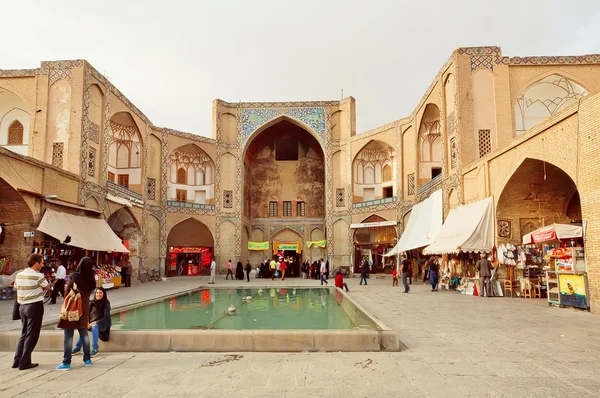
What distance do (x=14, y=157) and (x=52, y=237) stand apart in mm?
2560

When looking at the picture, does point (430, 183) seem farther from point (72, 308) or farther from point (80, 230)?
point (72, 308)

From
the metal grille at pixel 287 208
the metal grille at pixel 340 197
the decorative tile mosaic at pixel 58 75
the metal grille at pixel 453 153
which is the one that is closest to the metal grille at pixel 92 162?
the decorative tile mosaic at pixel 58 75

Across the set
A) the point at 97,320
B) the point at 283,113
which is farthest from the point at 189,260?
the point at 97,320

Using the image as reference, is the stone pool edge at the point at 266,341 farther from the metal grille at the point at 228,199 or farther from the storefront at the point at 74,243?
the metal grille at the point at 228,199

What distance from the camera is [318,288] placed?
1625cm

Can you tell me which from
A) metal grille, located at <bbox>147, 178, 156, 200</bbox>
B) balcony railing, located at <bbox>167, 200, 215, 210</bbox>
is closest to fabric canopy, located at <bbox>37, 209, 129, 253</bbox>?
metal grille, located at <bbox>147, 178, 156, 200</bbox>

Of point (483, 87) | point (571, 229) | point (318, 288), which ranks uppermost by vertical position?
point (483, 87)

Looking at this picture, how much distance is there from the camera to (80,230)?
1354 centimetres

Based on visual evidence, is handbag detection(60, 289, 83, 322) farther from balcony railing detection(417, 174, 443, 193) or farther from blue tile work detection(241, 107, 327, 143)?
blue tile work detection(241, 107, 327, 143)

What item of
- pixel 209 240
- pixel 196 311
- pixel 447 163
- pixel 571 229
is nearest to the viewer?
pixel 571 229

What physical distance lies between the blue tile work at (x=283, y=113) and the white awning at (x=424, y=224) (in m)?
8.47

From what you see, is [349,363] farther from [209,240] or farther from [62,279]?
[209,240]

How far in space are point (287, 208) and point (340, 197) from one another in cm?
392

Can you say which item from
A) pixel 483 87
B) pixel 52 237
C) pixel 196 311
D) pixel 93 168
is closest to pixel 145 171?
pixel 93 168
